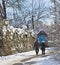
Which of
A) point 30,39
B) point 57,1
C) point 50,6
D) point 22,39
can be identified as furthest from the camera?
point 50,6

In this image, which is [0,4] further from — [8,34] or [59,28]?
[8,34]

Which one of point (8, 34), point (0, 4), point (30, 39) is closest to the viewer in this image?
point (8, 34)

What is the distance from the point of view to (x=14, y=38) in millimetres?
24609

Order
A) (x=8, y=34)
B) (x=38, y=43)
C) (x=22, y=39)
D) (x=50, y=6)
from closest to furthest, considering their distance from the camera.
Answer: (x=38, y=43)
(x=8, y=34)
(x=22, y=39)
(x=50, y=6)

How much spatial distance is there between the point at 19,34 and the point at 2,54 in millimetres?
4987

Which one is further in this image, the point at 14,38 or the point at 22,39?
the point at 22,39

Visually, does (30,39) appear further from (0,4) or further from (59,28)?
(59,28)

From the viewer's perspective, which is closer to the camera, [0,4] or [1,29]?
[1,29]

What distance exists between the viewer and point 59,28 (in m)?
45.7

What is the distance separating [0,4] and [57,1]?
406 inches

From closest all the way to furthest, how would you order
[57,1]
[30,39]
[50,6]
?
[30,39]
[57,1]
[50,6]

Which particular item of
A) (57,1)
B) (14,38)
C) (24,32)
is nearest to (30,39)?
(24,32)

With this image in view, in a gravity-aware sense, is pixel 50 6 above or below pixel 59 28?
above

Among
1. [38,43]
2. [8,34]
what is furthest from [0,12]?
[38,43]
